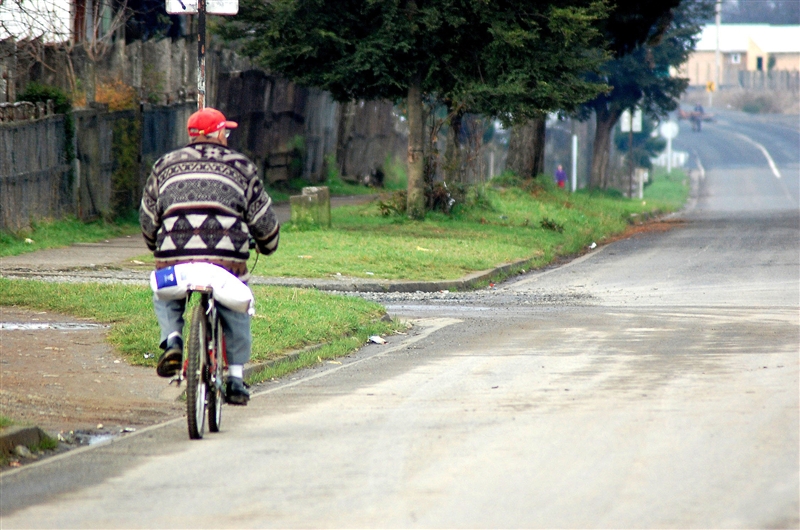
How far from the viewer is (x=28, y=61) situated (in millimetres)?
21219

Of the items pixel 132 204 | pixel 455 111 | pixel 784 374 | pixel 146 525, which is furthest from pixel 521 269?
pixel 146 525

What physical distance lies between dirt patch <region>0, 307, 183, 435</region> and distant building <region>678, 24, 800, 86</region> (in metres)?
127

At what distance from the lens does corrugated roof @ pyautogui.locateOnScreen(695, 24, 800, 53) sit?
13300 cm

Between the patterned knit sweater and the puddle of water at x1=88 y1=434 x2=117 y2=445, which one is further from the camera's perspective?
the puddle of water at x1=88 y1=434 x2=117 y2=445

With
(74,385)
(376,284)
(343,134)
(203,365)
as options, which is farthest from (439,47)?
(203,365)

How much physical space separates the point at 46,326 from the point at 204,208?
4.84 metres

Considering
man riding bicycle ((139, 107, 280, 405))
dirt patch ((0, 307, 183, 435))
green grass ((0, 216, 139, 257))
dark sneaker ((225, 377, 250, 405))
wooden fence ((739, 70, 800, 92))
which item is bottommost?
dirt patch ((0, 307, 183, 435))

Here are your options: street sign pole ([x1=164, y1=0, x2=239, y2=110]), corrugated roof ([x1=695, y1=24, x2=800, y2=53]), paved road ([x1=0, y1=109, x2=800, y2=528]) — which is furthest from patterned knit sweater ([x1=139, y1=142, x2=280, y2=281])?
corrugated roof ([x1=695, y1=24, x2=800, y2=53])

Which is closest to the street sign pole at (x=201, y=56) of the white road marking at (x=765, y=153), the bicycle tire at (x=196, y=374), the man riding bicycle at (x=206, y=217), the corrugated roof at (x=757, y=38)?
the man riding bicycle at (x=206, y=217)

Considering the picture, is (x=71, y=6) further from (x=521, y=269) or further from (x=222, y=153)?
(x=222, y=153)

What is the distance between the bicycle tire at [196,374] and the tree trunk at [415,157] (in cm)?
1828

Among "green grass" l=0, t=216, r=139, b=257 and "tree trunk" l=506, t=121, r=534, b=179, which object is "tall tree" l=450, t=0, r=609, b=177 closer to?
"green grass" l=0, t=216, r=139, b=257

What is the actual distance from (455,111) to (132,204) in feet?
21.8

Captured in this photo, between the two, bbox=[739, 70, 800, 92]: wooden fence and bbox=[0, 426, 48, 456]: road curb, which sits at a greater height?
bbox=[739, 70, 800, 92]: wooden fence
